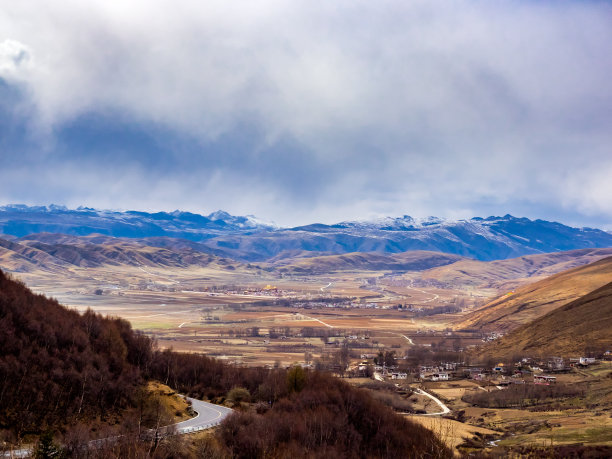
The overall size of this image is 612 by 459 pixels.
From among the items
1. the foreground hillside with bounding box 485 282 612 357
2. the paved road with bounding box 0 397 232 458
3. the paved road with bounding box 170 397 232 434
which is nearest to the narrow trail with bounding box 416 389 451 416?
the paved road with bounding box 170 397 232 434

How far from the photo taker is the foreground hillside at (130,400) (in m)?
30.0

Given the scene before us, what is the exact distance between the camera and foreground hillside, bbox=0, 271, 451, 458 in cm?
3005

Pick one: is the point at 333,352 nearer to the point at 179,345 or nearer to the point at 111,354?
the point at 179,345

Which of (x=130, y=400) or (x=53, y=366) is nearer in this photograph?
(x=53, y=366)

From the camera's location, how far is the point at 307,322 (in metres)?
185

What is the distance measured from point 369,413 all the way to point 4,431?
92.8 feet

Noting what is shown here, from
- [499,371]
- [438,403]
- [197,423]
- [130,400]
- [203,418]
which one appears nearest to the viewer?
[197,423]

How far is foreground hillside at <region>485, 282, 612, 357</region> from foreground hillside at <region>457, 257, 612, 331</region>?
30.4 meters

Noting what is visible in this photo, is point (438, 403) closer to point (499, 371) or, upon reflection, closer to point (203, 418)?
point (499, 371)

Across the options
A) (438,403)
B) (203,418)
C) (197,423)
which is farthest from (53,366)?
(438,403)

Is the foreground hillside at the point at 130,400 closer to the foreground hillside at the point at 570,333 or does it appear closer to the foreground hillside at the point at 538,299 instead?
the foreground hillside at the point at 570,333

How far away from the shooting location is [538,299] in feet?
567

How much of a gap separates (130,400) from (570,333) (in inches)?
3971

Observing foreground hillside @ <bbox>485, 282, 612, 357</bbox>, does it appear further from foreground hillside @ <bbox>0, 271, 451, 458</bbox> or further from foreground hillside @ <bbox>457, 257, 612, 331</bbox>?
foreground hillside @ <bbox>0, 271, 451, 458</bbox>
